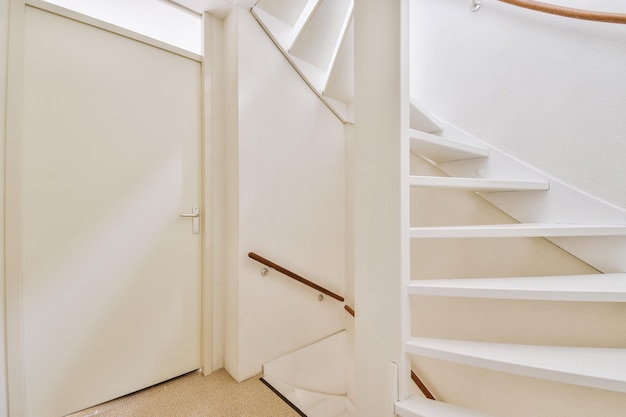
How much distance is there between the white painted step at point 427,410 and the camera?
801 mm

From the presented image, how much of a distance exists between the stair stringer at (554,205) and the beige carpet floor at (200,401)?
5.30 ft

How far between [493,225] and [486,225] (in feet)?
0.27

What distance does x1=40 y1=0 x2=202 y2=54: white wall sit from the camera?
136 centimetres

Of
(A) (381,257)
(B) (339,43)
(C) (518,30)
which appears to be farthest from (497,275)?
(B) (339,43)

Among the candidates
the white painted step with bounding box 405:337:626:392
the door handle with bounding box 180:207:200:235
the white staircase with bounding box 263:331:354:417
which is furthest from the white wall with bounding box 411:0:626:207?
the white staircase with bounding box 263:331:354:417

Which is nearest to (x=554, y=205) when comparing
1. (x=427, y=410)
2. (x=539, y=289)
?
(x=539, y=289)

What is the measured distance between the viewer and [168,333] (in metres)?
1.53

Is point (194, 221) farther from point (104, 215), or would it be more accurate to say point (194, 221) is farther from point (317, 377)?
point (317, 377)

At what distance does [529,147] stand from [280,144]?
150 centimetres

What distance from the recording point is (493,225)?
1.34 m

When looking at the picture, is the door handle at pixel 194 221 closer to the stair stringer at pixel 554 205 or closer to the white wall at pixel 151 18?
the white wall at pixel 151 18

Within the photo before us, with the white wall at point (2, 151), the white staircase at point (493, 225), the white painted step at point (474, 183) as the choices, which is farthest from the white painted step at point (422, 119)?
the white wall at point (2, 151)

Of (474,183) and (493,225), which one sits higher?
(474,183)

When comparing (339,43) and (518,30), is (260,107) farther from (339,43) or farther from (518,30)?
(518,30)
